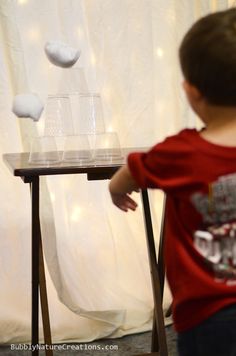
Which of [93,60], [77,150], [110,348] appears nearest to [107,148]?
[77,150]

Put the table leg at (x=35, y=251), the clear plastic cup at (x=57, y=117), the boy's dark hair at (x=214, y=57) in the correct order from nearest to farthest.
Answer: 1. the boy's dark hair at (x=214, y=57)
2. the table leg at (x=35, y=251)
3. the clear plastic cup at (x=57, y=117)

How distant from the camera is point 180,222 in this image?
81cm

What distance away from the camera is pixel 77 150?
133 centimetres

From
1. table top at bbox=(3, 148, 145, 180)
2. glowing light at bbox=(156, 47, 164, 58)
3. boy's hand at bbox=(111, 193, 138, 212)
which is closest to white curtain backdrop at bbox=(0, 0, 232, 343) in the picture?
glowing light at bbox=(156, 47, 164, 58)

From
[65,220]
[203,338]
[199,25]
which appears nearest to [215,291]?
[203,338]

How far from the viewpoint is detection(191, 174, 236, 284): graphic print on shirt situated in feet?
2.49

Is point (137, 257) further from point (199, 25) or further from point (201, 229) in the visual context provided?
point (199, 25)

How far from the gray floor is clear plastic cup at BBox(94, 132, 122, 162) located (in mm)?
681

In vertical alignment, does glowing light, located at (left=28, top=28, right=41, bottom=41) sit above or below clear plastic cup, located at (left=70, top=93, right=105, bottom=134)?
above

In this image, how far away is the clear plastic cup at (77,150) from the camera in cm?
124

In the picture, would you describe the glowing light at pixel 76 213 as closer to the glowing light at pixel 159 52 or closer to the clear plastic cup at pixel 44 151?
the clear plastic cup at pixel 44 151

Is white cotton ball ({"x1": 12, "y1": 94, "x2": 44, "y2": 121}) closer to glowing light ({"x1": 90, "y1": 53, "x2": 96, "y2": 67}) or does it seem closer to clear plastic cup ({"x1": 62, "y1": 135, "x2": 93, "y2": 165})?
clear plastic cup ({"x1": 62, "y1": 135, "x2": 93, "y2": 165})

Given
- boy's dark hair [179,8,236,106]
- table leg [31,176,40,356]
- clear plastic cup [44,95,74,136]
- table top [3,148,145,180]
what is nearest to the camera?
boy's dark hair [179,8,236,106]

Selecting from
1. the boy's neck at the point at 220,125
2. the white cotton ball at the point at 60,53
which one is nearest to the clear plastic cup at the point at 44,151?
the white cotton ball at the point at 60,53
